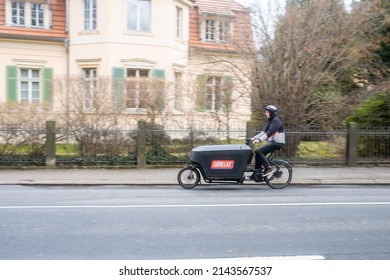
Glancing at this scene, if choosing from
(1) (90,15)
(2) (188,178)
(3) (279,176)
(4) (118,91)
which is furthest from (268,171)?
(1) (90,15)

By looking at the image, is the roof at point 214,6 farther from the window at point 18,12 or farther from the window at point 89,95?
the window at point 18,12

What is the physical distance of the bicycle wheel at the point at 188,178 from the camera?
10.8 metres

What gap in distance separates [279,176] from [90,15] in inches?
577

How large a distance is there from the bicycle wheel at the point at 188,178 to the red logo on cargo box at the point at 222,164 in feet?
1.74

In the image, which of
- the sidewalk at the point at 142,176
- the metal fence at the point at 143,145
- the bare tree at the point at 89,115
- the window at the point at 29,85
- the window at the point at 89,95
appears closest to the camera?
the sidewalk at the point at 142,176

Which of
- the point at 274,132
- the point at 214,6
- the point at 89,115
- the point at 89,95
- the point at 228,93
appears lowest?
the point at 274,132

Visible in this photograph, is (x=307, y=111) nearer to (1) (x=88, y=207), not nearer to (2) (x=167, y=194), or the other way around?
(2) (x=167, y=194)

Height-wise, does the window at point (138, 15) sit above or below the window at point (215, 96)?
above

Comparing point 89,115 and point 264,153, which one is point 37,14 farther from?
point 264,153

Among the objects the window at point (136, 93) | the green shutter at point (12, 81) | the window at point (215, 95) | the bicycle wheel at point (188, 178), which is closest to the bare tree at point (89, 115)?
the window at point (136, 93)

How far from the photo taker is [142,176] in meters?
12.7

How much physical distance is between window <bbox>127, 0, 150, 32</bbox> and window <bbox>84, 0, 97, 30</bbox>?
1631mm

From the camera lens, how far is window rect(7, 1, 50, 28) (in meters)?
22.1

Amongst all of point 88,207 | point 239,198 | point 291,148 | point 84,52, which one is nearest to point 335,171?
point 291,148
